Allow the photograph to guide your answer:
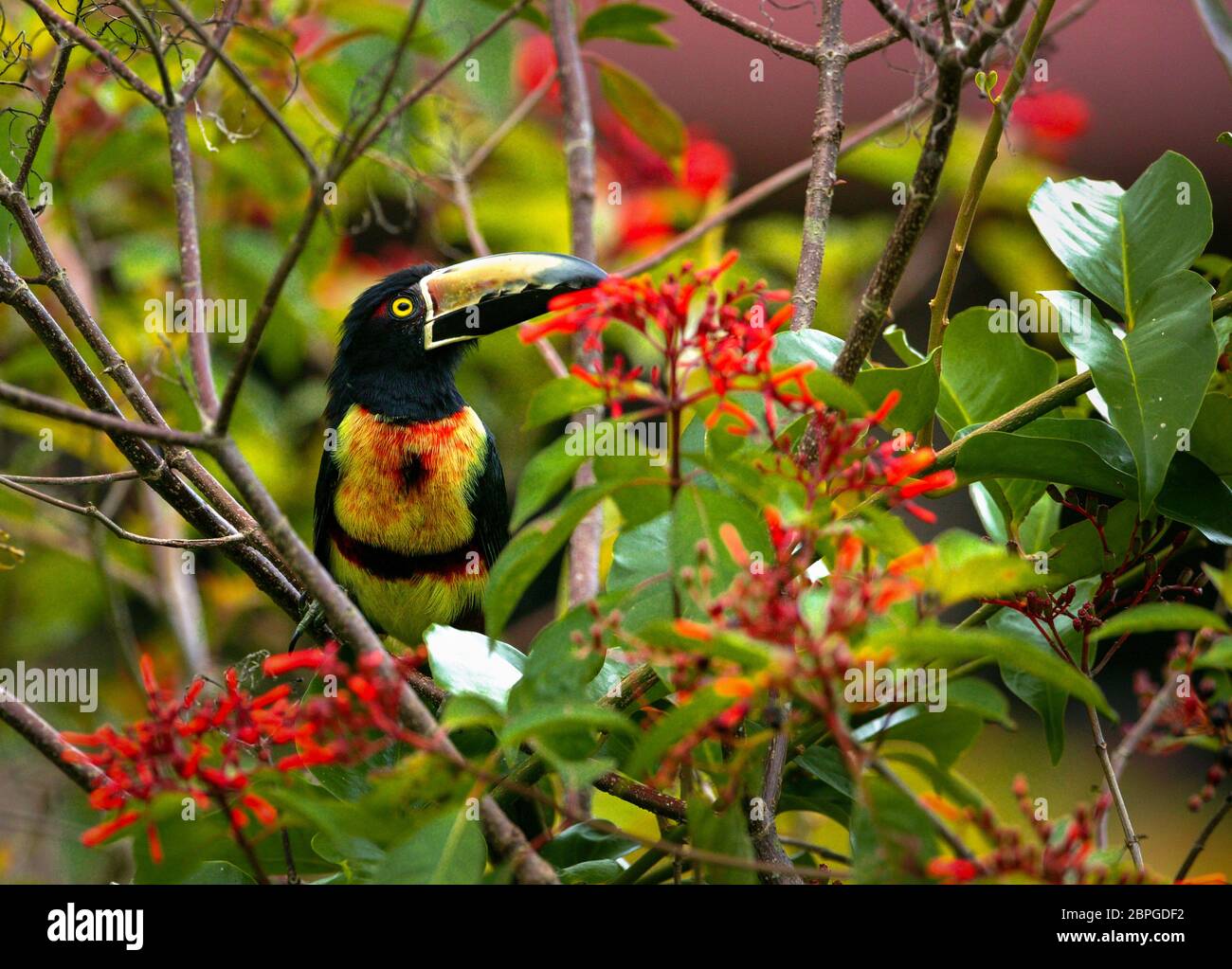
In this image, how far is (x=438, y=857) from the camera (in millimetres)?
1273

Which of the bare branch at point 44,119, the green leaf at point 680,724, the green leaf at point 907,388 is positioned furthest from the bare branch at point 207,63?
the green leaf at point 680,724

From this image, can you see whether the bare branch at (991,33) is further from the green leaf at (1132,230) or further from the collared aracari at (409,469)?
the collared aracari at (409,469)

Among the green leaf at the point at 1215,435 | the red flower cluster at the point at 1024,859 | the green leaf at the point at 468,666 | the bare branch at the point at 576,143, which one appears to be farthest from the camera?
the bare branch at the point at 576,143

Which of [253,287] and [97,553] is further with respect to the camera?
[253,287]

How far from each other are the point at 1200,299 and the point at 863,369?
1.43 ft

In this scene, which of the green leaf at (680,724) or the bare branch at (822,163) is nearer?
the green leaf at (680,724)

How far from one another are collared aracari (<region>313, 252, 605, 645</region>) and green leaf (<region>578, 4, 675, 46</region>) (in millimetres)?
645

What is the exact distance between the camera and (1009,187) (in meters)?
4.00

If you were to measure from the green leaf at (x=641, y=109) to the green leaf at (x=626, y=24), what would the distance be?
0.76 feet

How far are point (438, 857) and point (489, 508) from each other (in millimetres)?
2252

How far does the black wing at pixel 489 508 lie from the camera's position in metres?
3.46
